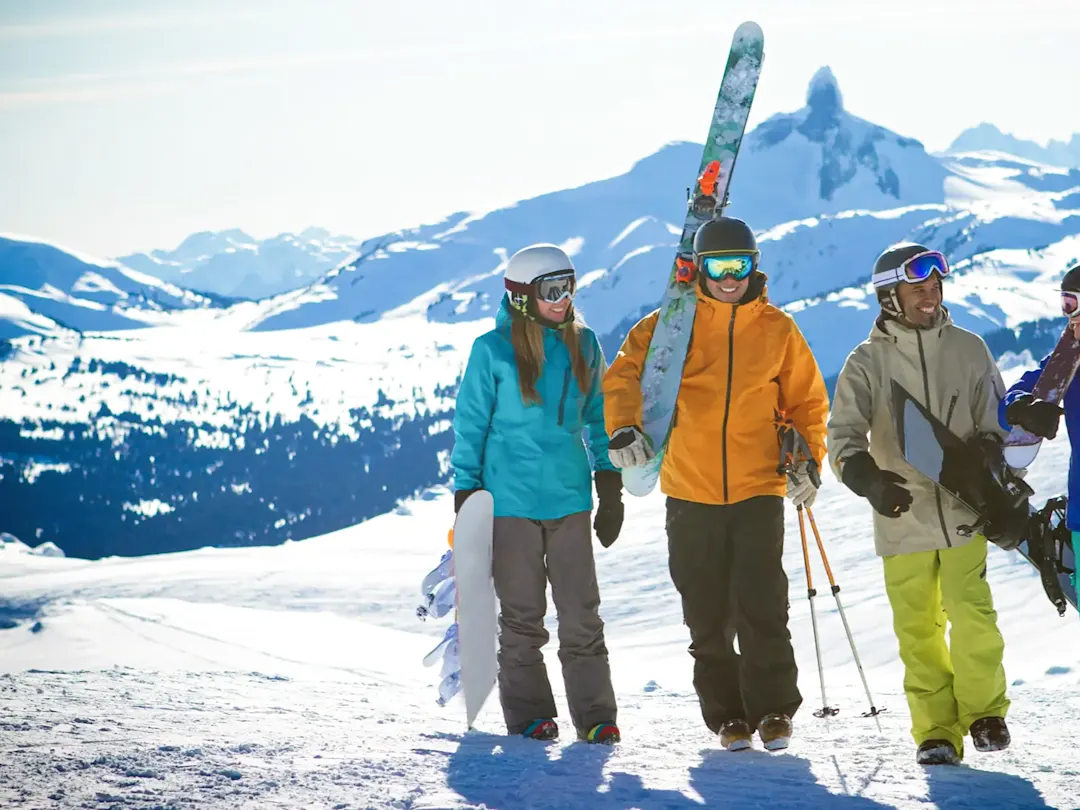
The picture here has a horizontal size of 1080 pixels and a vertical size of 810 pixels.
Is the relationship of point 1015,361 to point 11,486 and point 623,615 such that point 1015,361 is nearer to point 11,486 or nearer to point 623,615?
point 623,615

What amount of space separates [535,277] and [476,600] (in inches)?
55.9

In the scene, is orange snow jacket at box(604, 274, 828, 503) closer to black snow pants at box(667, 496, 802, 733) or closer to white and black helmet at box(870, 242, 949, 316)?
black snow pants at box(667, 496, 802, 733)

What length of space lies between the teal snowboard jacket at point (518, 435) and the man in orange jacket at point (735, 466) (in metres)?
0.28

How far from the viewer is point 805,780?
4.07m

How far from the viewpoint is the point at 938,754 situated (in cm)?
439

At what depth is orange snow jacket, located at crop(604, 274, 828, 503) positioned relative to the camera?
4734 millimetres

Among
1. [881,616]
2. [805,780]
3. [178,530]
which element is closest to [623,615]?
[881,616]

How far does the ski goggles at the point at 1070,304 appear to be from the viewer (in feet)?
13.9

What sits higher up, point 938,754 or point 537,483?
point 537,483

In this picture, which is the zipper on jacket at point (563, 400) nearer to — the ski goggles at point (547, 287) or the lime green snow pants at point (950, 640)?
the ski goggles at point (547, 287)

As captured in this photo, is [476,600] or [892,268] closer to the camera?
[892,268]

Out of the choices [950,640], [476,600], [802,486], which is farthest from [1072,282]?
[476,600]

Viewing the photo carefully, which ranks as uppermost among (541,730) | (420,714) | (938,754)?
(541,730)

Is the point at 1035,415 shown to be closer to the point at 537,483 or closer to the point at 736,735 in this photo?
the point at 736,735
